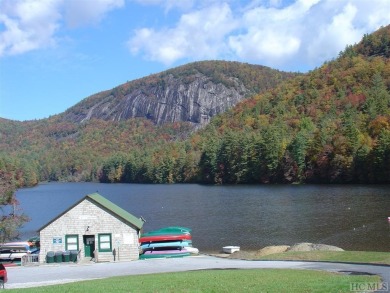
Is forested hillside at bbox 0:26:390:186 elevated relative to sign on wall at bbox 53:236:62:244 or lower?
elevated

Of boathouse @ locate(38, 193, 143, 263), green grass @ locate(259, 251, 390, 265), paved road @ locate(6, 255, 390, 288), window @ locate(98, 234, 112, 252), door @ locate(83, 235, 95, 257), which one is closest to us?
paved road @ locate(6, 255, 390, 288)

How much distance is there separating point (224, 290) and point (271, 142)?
124726 mm

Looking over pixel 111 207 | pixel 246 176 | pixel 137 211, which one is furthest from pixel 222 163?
pixel 111 207

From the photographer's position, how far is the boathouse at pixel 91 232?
3644cm

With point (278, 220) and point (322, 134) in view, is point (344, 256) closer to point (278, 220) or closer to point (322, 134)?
point (278, 220)

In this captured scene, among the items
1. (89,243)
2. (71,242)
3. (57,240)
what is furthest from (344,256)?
(57,240)

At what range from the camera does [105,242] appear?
3647 centimetres

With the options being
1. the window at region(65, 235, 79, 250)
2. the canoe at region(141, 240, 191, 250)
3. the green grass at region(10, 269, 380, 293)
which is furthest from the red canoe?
the green grass at region(10, 269, 380, 293)

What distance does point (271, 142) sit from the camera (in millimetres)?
140000

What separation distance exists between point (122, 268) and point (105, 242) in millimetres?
6604

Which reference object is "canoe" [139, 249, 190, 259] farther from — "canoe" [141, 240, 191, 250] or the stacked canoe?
"canoe" [141, 240, 191, 250]

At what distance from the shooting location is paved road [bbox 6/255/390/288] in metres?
25.0

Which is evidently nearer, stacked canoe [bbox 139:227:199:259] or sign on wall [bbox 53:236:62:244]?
sign on wall [bbox 53:236:62:244]

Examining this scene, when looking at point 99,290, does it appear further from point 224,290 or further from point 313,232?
point 313,232
